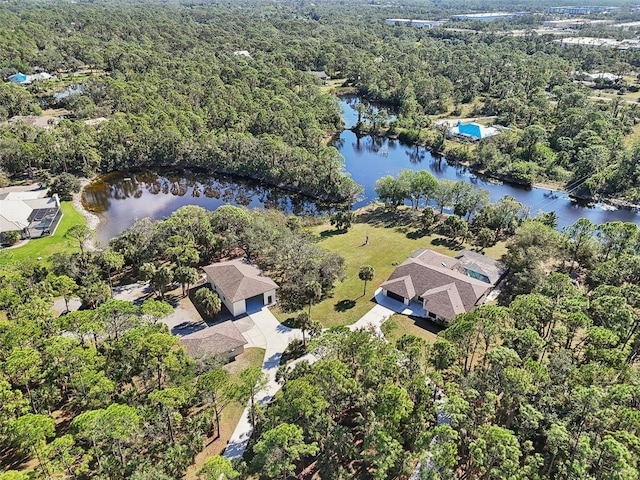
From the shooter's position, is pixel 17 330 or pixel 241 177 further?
pixel 241 177

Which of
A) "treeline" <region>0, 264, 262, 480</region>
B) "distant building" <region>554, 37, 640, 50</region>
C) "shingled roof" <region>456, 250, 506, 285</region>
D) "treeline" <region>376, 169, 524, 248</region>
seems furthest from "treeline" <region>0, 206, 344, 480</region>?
"distant building" <region>554, 37, 640, 50</region>

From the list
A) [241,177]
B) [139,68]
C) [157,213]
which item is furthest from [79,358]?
[139,68]

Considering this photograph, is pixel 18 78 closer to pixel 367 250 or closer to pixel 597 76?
pixel 367 250

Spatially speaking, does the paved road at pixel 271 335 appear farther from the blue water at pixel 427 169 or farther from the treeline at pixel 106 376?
the blue water at pixel 427 169

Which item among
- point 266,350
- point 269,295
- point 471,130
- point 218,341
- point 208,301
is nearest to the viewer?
point 218,341

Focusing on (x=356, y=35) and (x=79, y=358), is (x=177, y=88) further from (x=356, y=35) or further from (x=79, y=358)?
(x=356, y=35)

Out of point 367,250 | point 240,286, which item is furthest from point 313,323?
point 367,250

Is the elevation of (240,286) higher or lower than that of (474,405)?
lower
